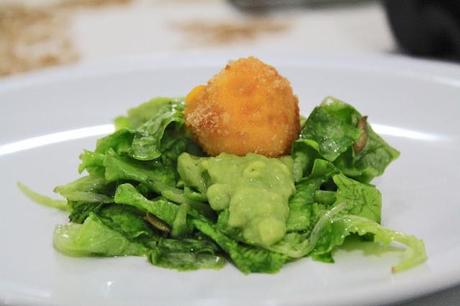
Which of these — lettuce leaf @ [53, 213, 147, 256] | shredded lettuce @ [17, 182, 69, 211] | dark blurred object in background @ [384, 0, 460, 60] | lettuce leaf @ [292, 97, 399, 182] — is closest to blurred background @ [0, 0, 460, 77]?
dark blurred object in background @ [384, 0, 460, 60]

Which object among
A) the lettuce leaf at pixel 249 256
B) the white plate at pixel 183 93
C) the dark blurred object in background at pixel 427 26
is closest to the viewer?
the white plate at pixel 183 93

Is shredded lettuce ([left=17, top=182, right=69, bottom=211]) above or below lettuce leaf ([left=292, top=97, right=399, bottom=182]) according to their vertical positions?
below

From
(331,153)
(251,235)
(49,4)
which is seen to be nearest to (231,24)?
(49,4)

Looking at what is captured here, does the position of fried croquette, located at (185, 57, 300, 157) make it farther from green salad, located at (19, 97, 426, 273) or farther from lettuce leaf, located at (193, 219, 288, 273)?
lettuce leaf, located at (193, 219, 288, 273)

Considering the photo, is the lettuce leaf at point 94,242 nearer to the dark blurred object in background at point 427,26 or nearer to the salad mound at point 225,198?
the salad mound at point 225,198

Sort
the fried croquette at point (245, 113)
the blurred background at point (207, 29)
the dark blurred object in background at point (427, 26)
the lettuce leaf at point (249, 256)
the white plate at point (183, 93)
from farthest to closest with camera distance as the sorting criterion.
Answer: the blurred background at point (207, 29)
the dark blurred object in background at point (427, 26)
the fried croquette at point (245, 113)
the lettuce leaf at point (249, 256)
the white plate at point (183, 93)

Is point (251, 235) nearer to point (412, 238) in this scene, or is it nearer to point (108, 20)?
point (412, 238)

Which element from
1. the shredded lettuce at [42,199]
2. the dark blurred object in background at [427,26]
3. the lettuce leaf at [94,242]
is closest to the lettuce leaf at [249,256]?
the lettuce leaf at [94,242]

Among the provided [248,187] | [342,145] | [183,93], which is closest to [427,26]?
[183,93]
